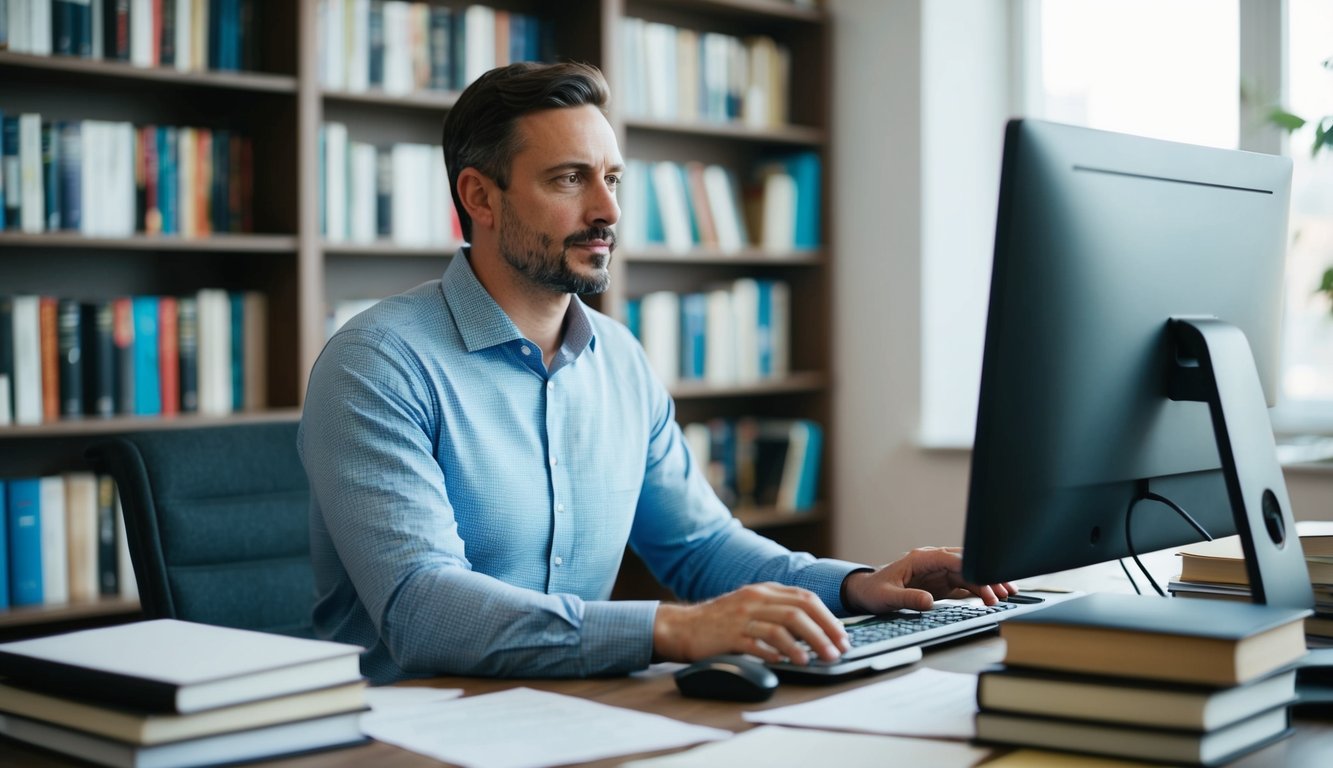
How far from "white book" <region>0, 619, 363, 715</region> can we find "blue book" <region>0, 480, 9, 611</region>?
5.33ft

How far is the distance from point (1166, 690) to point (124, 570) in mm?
2293

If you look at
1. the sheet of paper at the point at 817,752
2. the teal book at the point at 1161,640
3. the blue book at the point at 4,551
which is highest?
the teal book at the point at 1161,640

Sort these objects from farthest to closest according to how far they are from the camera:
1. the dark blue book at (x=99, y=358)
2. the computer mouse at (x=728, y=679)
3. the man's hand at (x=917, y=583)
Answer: the dark blue book at (x=99, y=358)
the man's hand at (x=917, y=583)
the computer mouse at (x=728, y=679)

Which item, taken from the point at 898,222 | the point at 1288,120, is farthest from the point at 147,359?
the point at 1288,120

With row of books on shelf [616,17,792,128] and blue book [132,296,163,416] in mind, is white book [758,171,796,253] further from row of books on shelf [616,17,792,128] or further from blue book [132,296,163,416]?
blue book [132,296,163,416]

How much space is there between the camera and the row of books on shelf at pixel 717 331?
139 inches

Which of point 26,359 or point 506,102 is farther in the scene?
point 26,359

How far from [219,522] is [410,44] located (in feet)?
5.35

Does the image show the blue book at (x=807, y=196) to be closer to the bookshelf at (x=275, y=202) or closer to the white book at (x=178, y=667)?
the bookshelf at (x=275, y=202)

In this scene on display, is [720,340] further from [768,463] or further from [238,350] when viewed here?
[238,350]

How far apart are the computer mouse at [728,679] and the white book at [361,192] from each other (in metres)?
2.05

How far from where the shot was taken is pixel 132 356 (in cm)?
267

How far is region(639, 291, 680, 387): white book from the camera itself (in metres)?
3.52

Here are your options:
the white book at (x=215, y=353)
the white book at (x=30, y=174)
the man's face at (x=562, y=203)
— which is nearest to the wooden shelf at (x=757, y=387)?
the white book at (x=215, y=353)
